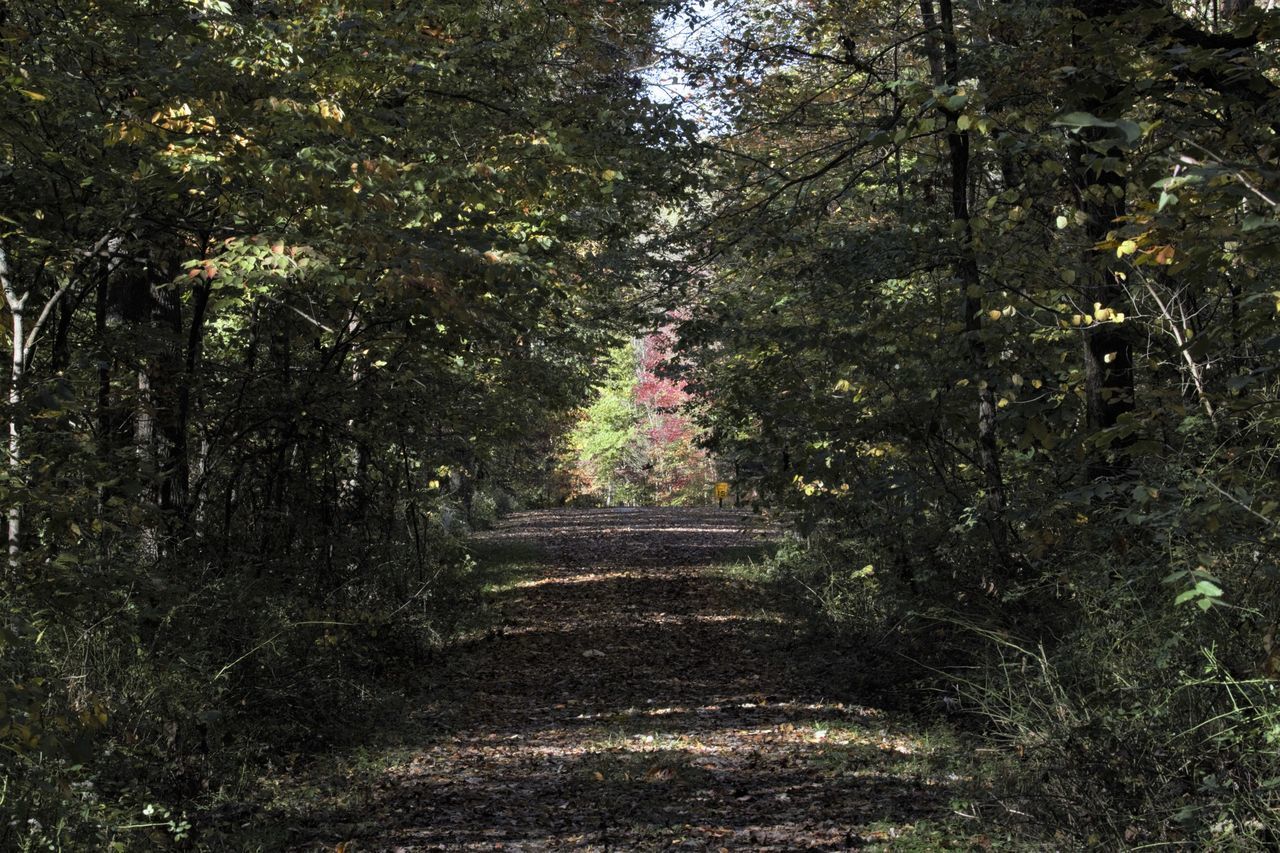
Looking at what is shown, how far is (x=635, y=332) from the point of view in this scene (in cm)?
1184

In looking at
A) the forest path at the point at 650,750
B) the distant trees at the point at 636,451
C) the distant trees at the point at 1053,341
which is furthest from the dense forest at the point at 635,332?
the distant trees at the point at 636,451

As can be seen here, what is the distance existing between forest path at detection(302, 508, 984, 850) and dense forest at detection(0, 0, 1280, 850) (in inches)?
28.2

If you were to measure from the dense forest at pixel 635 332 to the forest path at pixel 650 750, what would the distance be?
0.72 metres

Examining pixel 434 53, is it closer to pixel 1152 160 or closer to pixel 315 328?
pixel 315 328

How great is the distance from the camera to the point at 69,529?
16.6 ft

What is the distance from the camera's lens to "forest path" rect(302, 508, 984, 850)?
5891 mm

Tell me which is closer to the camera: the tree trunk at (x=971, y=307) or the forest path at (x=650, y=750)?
the forest path at (x=650, y=750)

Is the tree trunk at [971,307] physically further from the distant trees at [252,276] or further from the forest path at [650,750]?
the distant trees at [252,276]

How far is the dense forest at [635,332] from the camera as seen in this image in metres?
4.39

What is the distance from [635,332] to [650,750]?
550cm

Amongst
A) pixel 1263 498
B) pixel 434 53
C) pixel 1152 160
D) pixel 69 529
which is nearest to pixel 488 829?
pixel 69 529

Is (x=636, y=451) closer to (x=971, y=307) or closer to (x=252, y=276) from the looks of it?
(x=971, y=307)

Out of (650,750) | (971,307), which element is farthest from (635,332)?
(650,750)

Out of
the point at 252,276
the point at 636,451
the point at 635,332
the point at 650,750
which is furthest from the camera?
the point at 636,451
